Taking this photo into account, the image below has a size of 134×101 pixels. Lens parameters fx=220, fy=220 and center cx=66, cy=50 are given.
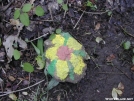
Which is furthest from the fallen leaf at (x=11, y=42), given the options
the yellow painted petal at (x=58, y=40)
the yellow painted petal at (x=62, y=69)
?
the yellow painted petal at (x=62, y=69)

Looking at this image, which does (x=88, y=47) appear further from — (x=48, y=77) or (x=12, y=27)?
(x=12, y=27)

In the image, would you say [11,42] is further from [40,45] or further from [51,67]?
[51,67]

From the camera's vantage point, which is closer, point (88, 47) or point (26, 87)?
point (26, 87)

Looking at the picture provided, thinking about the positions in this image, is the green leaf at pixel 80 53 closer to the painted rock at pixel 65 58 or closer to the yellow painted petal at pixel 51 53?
the painted rock at pixel 65 58

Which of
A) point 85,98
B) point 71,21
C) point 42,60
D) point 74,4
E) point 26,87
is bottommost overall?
Result: point 85,98

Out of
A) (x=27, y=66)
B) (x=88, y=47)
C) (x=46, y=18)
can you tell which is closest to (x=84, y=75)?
(x=88, y=47)
